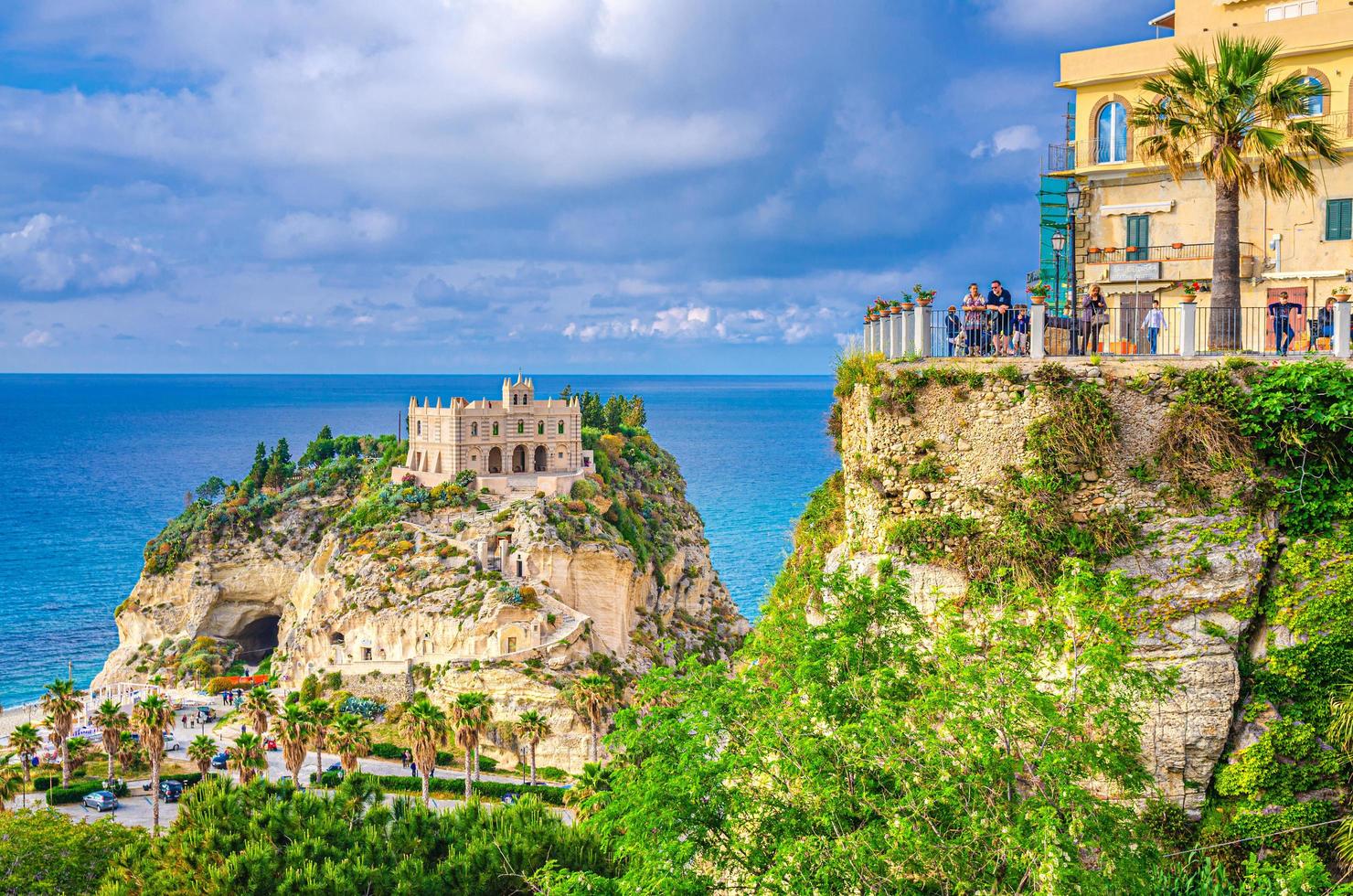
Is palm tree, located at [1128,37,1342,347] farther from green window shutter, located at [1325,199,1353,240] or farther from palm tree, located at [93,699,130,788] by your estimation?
palm tree, located at [93,699,130,788]

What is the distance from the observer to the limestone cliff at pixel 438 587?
210 feet

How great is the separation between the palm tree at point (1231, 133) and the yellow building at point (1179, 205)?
1956 millimetres

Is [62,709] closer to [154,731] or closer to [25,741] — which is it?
[25,741]

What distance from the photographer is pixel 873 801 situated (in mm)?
13062

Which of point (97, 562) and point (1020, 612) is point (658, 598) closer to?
point (1020, 612)

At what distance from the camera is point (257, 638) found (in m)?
88.6

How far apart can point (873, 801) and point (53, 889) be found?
21.4 meters

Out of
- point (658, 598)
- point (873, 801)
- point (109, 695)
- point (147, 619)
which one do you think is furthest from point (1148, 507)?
point (147, 619)

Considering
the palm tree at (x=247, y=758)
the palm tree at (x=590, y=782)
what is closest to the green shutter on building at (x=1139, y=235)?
the palm tree at (x=590, y=782)

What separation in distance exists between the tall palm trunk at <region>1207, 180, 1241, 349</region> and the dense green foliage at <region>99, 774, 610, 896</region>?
52.8 ft

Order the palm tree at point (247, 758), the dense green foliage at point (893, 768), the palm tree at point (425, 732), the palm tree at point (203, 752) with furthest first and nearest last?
the palm tree at point (203, 752) → the palm tree at point (425, 732) → the palm tree at point (247, 758) → the dense green foliage at point (893, 768)

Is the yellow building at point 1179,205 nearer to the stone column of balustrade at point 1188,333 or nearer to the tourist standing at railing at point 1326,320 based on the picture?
the tourist standing at railing at point 1326,320

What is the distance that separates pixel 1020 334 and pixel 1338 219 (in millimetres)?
7545

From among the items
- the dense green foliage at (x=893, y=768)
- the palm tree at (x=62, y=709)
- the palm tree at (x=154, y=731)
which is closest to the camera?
the dense green foliage at (x=893, y=768)
